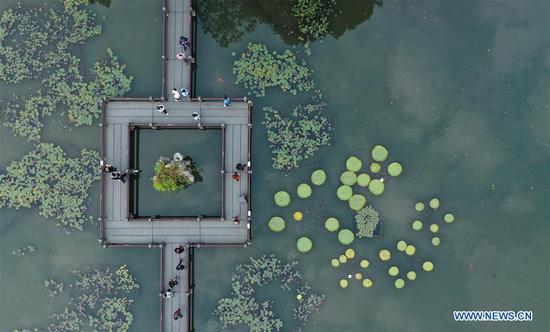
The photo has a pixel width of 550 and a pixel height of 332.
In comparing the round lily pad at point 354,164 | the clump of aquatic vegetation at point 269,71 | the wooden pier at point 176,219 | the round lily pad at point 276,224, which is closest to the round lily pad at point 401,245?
the round lily pad at point 354,164

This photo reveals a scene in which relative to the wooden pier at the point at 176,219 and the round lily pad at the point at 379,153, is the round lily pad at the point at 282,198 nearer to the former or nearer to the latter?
the wooden pier at the point at 176,219

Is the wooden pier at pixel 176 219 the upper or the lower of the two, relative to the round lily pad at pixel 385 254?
upper

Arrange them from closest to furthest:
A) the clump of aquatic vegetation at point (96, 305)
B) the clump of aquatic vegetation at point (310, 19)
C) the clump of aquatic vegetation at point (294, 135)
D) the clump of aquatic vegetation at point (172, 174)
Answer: the clump of aquatic vegetation at point (172, 174) → the clump of aquatic vegetation at point (96, 305) → the clump of aquatic vegetation at point (294, 135) → the clump of aquatic vegetation at point (310, 19)

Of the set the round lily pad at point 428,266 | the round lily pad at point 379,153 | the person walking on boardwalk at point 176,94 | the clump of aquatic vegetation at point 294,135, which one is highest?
the person walking on boardwalk at point 176,94

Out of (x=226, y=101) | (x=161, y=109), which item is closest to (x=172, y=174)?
(x=161, y=109)

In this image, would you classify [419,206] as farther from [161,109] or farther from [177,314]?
[161,109]

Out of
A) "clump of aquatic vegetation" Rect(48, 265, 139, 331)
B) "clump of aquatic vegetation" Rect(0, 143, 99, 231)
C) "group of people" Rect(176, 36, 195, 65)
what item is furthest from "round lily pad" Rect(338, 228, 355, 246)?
"clump of aquatic vegetation" Rect(0, 143, 99, 231)

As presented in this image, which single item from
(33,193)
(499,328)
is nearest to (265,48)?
(33,193)
